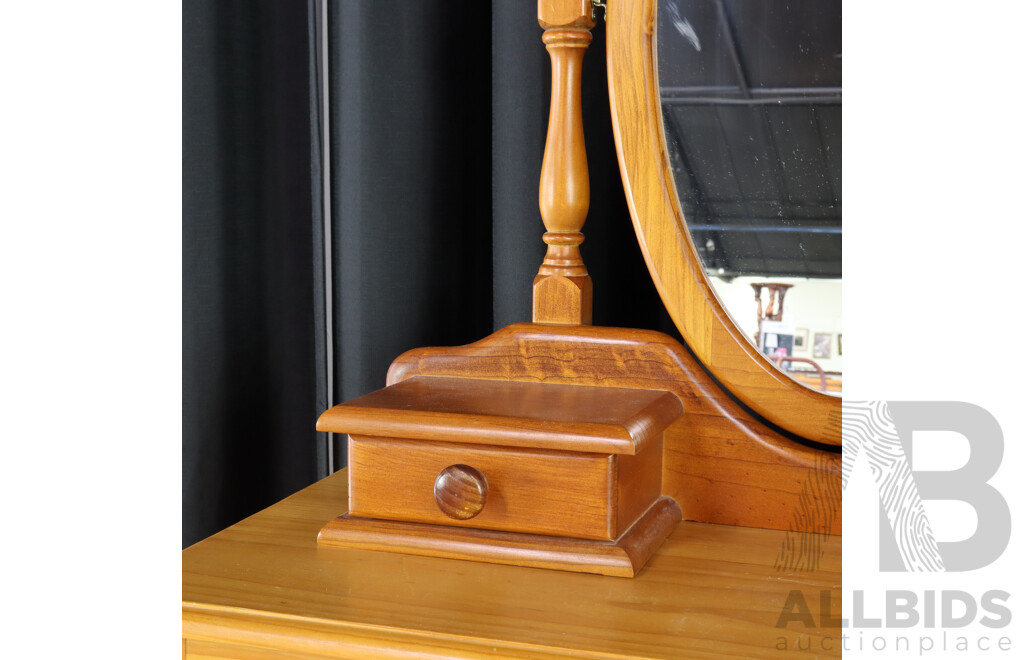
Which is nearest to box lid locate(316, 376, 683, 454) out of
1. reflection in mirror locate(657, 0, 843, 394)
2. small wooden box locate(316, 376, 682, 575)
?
small wooden box locate(316, 376, 682, 575)

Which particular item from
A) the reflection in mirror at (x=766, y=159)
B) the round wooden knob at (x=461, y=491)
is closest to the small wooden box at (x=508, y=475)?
the round wooden knob at (x=461, y=491)

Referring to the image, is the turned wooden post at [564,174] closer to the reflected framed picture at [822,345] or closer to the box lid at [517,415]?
the box lid at [517,415]

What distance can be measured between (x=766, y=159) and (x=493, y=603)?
382 mm

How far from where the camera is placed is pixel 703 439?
72cm

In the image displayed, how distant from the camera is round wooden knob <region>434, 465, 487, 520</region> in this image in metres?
0.65

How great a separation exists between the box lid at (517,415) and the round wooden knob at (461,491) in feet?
0.08

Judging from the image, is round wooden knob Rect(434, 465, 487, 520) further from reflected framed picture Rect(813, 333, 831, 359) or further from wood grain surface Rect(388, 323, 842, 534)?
reflected framed picture Rect(813, 333, 831, 359)

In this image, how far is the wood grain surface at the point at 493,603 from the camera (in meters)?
0.53

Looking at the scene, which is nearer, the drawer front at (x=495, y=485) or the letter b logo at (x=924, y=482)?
the letter b logo at (x=924, y=482)

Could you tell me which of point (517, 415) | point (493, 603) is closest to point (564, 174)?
point (517, 415)

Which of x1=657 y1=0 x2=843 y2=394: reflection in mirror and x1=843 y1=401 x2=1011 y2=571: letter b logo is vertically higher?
x1=657 y1=0 x2=843 y2=394: reflection in mirror

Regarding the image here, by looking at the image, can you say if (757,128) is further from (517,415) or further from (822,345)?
(517,415)

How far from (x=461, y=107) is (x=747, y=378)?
42 cm
